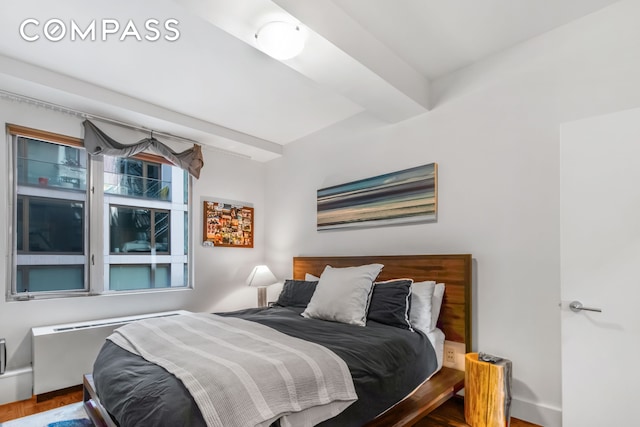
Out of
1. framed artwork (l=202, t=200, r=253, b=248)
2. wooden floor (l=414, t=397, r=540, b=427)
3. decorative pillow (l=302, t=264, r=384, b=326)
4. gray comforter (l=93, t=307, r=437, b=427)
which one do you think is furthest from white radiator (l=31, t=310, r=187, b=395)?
wooden floor (l=414, t=397, r=540, b=427)

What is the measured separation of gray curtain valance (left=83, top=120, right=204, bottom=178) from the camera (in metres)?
3.22

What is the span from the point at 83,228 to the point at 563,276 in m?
3.95

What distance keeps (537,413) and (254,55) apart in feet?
10.3

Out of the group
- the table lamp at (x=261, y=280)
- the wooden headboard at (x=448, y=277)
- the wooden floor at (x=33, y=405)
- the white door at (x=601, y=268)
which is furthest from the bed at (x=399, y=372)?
the table lamp at (x=261, y=280)

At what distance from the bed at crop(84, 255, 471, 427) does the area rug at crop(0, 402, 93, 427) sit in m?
0.15

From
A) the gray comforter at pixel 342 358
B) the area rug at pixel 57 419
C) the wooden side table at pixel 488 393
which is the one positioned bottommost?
the area rug at pixel 57 419

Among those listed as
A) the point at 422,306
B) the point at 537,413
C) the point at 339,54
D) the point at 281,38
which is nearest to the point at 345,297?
the point at 422,306

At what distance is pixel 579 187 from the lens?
203 centimetres

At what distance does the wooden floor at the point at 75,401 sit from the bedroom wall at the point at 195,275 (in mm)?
198

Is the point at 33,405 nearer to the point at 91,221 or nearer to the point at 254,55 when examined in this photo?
the point at 91,221

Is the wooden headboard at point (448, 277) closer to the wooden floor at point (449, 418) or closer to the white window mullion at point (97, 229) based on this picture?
the wooden floor at point (449, 418)

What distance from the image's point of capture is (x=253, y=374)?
4.84 ft

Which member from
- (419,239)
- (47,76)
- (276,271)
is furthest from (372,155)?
(47,76)

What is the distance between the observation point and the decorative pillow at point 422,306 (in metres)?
2.50
